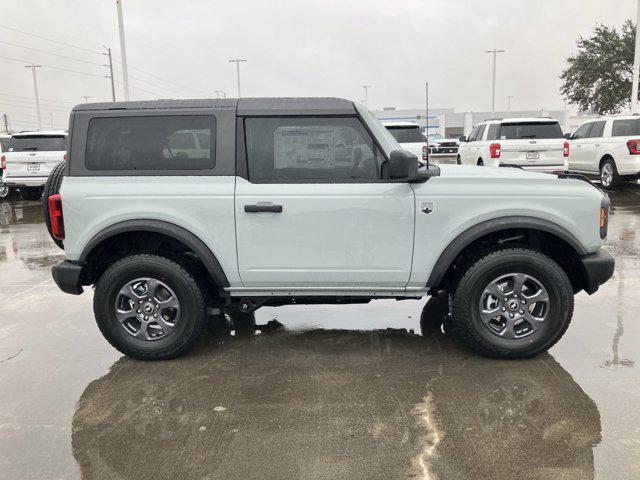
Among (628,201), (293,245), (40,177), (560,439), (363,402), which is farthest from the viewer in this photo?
(40,177)

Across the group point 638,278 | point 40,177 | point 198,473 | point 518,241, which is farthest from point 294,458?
point 40,177

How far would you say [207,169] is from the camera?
4.07 m

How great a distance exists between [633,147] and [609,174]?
1006 millimetres

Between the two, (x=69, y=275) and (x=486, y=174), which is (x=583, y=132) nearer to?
(x=486, y=174)

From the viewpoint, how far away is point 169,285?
4125 millimetres

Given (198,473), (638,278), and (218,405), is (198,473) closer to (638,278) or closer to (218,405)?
→ (218,405)

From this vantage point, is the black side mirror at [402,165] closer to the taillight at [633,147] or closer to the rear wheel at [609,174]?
the taillight at [633,147]

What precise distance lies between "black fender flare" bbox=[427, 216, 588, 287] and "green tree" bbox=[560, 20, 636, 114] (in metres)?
34.2

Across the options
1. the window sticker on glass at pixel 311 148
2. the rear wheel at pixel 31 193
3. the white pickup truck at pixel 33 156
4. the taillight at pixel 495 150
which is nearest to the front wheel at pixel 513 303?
the window sticker on glass at pixel 311 148

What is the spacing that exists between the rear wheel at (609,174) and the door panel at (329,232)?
38.4 feet

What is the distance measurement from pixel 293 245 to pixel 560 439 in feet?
6.89

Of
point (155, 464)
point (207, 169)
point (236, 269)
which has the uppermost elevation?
point (207, 169)

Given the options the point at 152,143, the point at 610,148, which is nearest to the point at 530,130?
the point at 610,148

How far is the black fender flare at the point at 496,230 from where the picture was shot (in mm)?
3947
